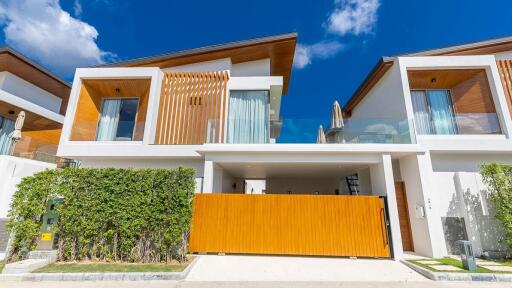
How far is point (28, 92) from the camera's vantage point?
49.0 feet

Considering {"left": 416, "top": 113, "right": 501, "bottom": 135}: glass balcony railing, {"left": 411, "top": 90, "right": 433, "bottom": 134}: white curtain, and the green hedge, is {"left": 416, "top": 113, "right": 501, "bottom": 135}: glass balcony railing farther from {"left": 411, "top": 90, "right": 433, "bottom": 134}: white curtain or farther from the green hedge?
the green hedge

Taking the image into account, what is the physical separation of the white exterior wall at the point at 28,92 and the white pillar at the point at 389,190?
65.2 ft

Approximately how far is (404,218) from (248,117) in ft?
24.6

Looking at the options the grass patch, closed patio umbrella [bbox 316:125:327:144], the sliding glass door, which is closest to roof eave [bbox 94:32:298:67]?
closed patio umbrella [bbox 316:125:327:144]

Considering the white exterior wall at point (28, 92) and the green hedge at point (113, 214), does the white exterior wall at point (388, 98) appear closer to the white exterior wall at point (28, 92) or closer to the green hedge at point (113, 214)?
the green hedge at point (113, 214)

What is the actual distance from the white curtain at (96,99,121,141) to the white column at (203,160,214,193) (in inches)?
217

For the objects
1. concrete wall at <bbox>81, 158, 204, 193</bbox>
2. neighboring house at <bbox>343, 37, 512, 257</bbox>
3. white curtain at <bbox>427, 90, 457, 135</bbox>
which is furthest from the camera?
concrete wall at <bbox>81, 158, 204, 193</bbox>

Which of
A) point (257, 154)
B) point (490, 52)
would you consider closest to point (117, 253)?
point (257, 154)

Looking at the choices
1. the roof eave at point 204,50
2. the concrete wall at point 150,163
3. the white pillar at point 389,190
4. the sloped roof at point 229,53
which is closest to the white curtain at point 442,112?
the white pillar at point 389,190

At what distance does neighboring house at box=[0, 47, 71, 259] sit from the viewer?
12.0 m

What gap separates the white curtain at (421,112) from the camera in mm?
10074

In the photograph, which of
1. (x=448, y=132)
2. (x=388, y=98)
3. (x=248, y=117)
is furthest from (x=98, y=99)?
(x=448, y=132)

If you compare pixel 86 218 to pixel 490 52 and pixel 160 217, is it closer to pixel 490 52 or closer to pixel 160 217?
pixel 160 217

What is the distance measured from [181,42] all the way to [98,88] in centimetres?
1618
